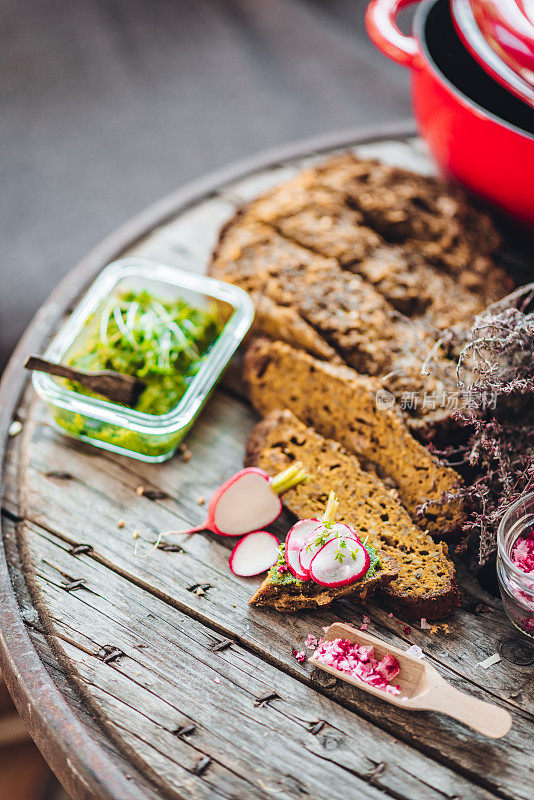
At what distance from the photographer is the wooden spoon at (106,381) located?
1717 millimetres

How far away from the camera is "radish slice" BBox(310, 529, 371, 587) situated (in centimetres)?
147

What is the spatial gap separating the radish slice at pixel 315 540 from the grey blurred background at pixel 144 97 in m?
1.94

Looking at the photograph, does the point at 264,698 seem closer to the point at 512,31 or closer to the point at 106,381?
the point at 106,381

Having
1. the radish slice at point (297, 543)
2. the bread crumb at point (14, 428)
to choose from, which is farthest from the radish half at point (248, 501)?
the bread crumb at point (14, 428)

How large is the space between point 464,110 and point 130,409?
1.11m

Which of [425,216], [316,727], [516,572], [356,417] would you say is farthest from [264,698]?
[425,216]

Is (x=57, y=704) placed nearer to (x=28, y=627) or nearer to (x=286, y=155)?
(x=28, y=627)

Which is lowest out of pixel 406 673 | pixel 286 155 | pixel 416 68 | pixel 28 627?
pixel 28 627

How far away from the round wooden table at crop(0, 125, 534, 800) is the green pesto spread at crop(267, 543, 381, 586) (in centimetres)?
9

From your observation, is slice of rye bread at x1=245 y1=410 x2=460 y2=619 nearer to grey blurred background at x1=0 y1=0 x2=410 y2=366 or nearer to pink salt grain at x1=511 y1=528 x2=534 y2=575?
pink salt grain at x1=511 y1=528 x2=534 y2=575

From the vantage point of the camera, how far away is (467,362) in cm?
178

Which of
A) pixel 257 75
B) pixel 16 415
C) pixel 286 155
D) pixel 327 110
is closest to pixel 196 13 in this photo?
pixel 257 75

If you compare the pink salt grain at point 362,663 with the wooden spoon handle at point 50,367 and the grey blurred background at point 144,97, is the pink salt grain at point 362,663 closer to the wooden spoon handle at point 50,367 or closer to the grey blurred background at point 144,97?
the wooden spoon handle at point 50,367

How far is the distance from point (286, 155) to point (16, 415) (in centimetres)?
127
